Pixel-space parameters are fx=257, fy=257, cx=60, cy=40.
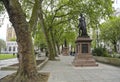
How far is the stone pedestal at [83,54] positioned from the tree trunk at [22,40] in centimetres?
907

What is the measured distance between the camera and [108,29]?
63500 mm

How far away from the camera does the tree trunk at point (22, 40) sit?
12.7 m

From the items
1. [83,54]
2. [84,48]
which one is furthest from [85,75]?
[84,48]

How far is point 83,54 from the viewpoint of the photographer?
21922 millimetres

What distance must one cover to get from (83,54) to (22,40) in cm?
981

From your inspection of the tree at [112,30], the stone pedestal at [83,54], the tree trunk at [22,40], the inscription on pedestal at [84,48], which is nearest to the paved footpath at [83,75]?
the tree trunk at [22,40]

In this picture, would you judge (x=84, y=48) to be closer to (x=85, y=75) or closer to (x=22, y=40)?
(x=85, y=75)

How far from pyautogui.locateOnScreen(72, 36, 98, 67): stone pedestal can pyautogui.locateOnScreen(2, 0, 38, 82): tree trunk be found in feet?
29.8

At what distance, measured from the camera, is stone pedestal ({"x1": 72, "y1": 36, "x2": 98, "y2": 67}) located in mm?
21622

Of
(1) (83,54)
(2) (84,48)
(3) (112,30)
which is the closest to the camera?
(1) (83,54)

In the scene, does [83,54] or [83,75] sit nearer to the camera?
[83,75]

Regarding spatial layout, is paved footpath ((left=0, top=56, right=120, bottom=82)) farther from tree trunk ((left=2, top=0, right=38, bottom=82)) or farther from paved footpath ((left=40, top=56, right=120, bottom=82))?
tree trunk ((left=2, top=0, right=38, bottom=82))

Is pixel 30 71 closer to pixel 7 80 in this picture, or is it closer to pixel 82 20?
pixel 7 80

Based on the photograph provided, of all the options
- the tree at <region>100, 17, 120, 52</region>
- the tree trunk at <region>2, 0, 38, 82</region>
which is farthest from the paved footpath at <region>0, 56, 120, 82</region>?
the tree at <region>100, 17, 120, 52</region>
